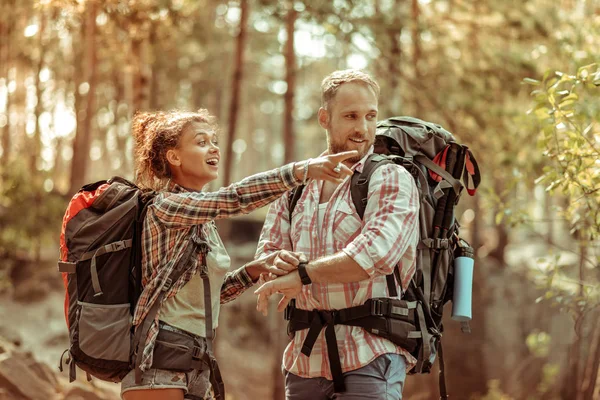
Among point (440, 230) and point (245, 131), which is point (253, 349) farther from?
point (245, 131)

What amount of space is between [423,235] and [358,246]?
585 mm

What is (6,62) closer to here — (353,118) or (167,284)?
(167,284)

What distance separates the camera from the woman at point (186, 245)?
3602 millimetres

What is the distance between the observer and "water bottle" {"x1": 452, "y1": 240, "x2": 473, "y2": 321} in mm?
4074

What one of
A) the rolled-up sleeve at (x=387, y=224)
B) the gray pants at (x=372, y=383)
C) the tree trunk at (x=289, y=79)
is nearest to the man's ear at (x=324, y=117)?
the rolled-up sleeve at (x=387, y=224)

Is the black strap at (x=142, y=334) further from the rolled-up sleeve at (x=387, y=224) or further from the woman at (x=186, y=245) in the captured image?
the rolled-up sleeve at (x=387, y=224)

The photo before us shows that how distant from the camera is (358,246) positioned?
343 cm

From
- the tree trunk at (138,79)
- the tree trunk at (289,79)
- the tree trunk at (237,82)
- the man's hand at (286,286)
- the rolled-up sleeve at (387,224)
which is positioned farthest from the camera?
the tree trunk at (289,79)

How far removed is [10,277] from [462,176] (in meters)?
15.0

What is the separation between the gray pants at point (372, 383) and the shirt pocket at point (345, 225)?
0.60 meters

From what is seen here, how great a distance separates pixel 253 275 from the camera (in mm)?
4094

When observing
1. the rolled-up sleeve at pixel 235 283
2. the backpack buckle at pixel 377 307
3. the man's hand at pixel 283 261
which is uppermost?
the man's hand at pixel 283 261

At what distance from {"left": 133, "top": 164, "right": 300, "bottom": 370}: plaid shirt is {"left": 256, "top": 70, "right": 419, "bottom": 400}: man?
321 millimetres

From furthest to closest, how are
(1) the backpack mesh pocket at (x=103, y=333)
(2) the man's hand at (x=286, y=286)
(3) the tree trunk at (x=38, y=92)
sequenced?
(3) the tree trunk at (x=38, y=92) → (1) the backpack mesh pocket at (x=103, y=333) → (2) the man's hand at (x=286, y=286)
